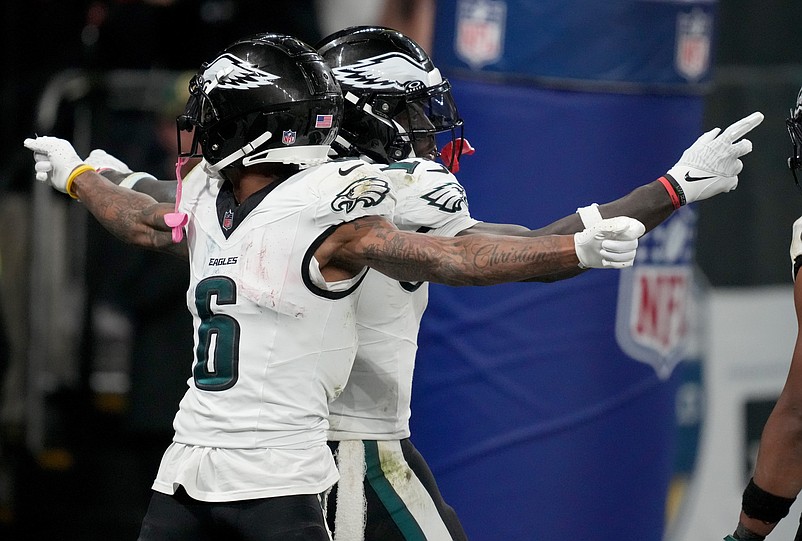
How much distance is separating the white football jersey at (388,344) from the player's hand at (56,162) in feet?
2.86

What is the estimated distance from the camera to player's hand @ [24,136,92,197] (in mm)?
3434

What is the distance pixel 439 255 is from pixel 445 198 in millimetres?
299

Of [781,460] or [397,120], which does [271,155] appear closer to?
[397,120]

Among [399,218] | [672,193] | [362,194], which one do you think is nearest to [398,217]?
[399,218]

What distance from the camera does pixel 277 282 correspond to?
2779 millimetres

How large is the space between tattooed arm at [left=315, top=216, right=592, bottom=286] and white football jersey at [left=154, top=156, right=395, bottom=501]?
0.04 meters

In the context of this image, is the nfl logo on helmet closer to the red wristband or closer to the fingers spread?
the red wristband

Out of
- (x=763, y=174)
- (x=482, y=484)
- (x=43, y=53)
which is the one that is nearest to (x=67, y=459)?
(x=43, y=53)

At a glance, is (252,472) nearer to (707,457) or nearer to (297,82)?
(297,82)

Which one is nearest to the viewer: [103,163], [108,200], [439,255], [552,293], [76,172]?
[439,255]

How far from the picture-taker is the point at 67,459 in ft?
22.7

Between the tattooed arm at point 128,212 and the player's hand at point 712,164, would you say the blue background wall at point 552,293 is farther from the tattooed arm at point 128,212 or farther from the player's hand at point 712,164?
the tattooed arm at point 128,212

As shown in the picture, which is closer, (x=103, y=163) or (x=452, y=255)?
(x=452, y=255)

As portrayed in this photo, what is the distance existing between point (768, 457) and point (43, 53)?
5171 millimetres
